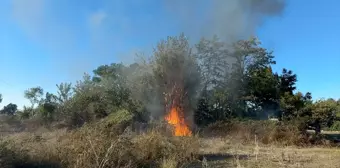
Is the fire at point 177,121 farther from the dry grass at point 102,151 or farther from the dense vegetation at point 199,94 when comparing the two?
the dry grass at point 102,151

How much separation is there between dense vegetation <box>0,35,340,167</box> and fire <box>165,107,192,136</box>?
3.19 ft

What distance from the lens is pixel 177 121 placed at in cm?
2553

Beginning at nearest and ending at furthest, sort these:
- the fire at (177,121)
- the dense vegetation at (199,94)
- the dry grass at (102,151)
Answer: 1. the dry grass at (102,151)
2. the fire at (177,121)
3. the dense vegetation at (199,94)

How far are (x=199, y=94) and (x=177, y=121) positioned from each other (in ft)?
24.4

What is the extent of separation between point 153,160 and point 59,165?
9.48 ft

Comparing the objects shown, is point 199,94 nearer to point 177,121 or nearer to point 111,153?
point 177,121

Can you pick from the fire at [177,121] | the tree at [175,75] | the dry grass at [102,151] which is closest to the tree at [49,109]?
the tree at [175,75]

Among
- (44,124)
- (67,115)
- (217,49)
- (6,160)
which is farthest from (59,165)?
(217,49)

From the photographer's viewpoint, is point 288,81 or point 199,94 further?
point 288,81

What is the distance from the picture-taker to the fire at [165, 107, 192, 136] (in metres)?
24.2

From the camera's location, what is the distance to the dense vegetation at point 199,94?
27391 mm

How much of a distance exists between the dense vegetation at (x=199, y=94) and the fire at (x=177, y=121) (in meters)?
0.97

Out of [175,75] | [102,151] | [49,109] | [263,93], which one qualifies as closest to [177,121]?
[175,75]

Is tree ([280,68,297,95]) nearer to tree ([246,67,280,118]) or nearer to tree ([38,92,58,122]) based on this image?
tree ([246,67,280,118])
